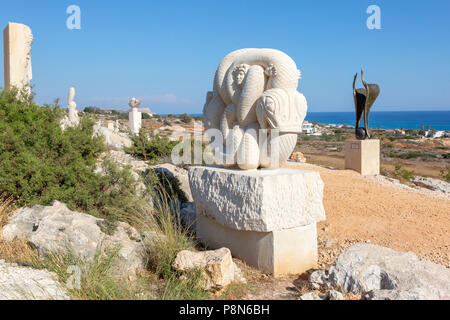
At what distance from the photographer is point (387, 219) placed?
5.06 m

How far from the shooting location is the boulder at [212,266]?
2.82 m

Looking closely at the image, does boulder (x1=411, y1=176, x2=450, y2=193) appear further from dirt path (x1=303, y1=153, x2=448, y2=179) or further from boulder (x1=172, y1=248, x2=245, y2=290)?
boulder (x1=172, y1=248, x2=245, y2=290)

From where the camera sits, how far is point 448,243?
Answer: 4137 mm

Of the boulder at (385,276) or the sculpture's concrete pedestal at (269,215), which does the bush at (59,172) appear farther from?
the boulder at (385,276)

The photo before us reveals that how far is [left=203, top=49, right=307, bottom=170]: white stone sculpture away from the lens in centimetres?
371

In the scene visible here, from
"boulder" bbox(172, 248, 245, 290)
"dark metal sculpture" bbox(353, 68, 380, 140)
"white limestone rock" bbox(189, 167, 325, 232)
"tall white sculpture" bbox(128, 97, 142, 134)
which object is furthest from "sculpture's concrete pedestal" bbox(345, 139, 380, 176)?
"tall white sculpture" bbox(128, 97, 142, 134)

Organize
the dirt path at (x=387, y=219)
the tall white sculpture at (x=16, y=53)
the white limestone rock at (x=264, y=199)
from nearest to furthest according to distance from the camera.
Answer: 1. the white limestone rock at (x=264, y=199)
2. the dirt path at (x=387, y=219)
3. the tall white sculpture at (x=16, y=53)

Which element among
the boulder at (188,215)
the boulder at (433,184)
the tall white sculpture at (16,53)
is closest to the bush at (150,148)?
the tall white sculpture at (16,53)

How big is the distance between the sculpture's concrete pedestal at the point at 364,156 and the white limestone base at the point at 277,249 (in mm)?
6103

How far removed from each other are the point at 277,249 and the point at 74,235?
198 cm

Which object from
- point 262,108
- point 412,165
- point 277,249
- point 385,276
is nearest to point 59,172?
point 262,108

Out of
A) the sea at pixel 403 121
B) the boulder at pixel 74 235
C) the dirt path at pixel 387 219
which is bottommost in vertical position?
the dirt path at pixel 387 219

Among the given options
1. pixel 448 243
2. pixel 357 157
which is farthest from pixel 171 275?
pixel 357 157
